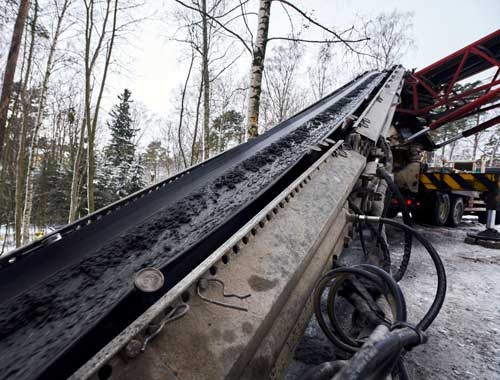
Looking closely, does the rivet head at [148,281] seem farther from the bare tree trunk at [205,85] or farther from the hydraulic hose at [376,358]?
the bare tree trunk at [205,85]

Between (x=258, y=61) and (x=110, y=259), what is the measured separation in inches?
176

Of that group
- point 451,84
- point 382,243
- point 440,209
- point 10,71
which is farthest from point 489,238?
point 10,71

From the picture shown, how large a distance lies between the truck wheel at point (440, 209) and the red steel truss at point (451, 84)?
49.9 inches

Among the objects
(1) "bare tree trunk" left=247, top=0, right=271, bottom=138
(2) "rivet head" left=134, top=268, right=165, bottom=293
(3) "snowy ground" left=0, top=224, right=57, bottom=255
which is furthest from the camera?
(3) "snowy ground" left=0, top=224, right=57, bottom=255

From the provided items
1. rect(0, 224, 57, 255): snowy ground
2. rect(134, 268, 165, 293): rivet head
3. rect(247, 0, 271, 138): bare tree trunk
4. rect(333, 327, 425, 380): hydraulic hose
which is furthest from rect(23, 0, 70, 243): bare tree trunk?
rect(333, 327, 425, 380): hydraulic hose

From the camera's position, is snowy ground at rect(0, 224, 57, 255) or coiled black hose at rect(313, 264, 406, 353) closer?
coiled black hose at rect(313, 264, 406, 353)

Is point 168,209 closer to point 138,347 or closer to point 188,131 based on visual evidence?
point 138,347

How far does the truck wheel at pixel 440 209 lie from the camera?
14.5ft

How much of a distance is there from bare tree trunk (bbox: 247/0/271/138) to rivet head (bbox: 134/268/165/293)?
422 cm

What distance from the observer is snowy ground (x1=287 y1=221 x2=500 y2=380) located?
50.9 inches

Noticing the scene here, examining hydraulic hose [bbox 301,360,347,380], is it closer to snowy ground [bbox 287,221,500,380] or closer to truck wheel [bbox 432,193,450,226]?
snowy ground [bbox 287,221,500,380]

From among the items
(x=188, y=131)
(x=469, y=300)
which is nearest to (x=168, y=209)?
(x=469, y=300)

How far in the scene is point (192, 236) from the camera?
101 cm

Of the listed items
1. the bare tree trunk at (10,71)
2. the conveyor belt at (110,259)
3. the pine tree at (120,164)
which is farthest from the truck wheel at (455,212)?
the pine tree at (120,164)
